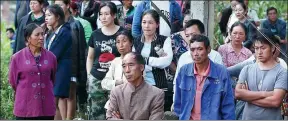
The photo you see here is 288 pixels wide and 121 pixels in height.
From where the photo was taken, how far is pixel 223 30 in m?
14.2

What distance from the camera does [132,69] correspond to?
28.8ft

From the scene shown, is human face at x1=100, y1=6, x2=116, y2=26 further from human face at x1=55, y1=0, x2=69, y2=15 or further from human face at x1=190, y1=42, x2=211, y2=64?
human face at x1=190, y1=42, x2=211, y2=64

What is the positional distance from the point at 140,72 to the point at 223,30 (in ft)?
18.4

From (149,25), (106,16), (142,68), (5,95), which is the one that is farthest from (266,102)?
(5,95)

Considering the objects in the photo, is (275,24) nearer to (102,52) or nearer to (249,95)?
(102,52)

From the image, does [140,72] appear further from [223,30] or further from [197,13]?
[223,30]

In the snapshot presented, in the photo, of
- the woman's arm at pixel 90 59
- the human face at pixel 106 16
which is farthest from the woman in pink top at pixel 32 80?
the human face at pixel 106 16

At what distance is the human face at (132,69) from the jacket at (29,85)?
1.41 m

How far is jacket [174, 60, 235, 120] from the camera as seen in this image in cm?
843

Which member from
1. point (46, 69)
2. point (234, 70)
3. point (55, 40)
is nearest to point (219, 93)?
point (234, 70)

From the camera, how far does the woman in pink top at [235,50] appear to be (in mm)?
10656

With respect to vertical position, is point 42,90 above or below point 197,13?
below

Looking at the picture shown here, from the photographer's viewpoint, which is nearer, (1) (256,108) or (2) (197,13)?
(1) (256,108)

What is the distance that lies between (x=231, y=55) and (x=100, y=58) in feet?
5.57
